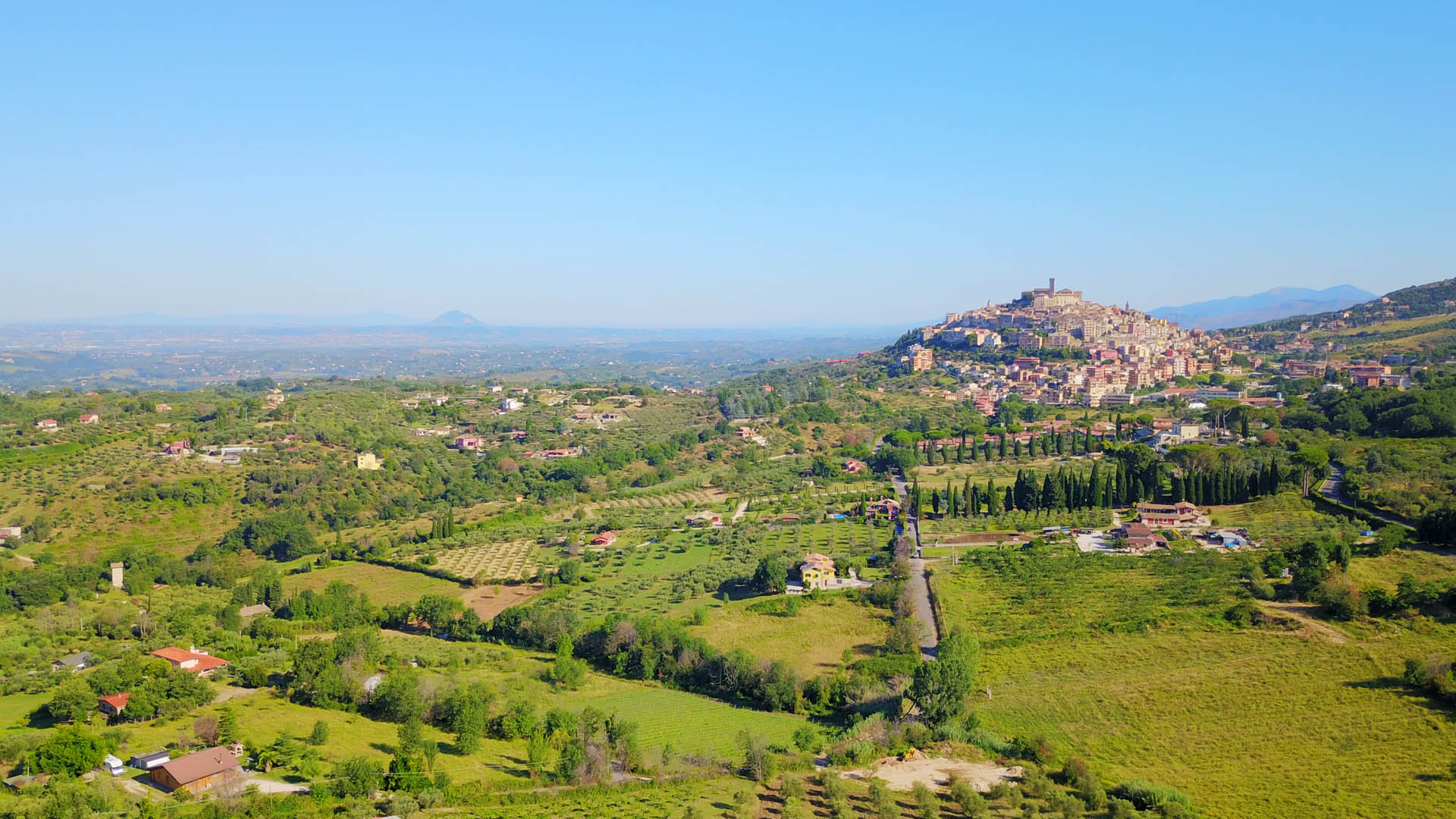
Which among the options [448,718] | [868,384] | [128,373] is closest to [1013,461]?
[868,384]

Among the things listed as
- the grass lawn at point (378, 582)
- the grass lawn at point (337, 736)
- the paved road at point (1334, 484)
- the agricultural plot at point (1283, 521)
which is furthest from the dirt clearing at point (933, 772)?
the paved road at point (1334, 484)

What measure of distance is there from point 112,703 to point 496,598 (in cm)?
1318

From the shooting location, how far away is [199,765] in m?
18.4

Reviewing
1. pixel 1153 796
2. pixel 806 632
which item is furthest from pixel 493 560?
pixel 1153 796

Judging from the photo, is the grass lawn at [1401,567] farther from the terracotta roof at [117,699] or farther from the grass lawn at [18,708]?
the grass lawn at [18,708]

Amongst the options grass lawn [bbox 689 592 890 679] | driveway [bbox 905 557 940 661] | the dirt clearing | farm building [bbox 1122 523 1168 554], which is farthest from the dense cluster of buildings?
the dirt clearing

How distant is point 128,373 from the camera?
152500 millimetres

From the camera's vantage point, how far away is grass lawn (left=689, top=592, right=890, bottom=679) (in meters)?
26.1

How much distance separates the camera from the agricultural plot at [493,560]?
1451 inches

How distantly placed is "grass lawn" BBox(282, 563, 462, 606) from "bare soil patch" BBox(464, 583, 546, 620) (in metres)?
0.75

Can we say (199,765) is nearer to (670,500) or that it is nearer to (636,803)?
(636,803)

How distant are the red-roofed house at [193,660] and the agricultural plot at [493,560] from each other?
11.2m

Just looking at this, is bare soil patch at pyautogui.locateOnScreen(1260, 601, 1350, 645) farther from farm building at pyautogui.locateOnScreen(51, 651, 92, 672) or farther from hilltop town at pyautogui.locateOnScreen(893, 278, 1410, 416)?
hilltop town at pyautogui.locateOnScreen(893, 278, 1410, 416)

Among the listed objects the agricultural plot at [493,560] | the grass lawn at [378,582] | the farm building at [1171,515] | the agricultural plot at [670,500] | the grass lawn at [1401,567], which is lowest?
the grass lawn at [378,582]
